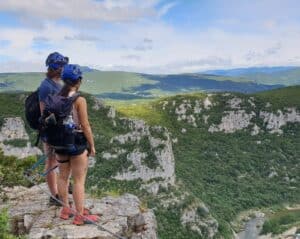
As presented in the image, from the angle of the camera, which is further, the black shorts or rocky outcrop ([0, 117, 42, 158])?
rocky outcrop ([0, 117, 42, 158])

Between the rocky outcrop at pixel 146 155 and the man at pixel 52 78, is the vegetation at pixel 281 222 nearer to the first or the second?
the rocky outcrop at pixel 146 155

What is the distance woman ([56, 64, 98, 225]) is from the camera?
13.0 metres

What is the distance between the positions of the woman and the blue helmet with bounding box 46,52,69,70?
5.27ft

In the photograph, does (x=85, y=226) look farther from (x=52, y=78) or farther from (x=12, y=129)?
(x=12, y=129)

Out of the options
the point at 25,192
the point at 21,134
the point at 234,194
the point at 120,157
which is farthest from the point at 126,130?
the point at 25,192

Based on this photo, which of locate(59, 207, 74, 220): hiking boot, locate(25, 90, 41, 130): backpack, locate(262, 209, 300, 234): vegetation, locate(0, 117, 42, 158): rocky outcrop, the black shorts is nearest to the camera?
the black shorts

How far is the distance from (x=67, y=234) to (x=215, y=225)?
134 metres

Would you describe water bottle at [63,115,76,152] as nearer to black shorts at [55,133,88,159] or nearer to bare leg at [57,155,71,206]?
black shorts at [55,133,88,159]

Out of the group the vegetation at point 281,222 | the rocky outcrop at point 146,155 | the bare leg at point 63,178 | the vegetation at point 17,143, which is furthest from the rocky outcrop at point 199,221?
the bare leg at point 63,178

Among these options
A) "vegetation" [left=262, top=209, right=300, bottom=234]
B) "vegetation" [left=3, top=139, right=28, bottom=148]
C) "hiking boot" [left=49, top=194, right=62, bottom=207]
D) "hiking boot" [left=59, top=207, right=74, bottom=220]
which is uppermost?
"hiking boot" [left=59, top=207, right=74, bottom=220]

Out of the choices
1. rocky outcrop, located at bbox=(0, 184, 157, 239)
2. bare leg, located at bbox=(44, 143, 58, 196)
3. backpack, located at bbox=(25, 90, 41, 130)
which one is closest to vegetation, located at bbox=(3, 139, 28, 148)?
rocky outcrop, located at bbox=(0, 184, 157, 239)

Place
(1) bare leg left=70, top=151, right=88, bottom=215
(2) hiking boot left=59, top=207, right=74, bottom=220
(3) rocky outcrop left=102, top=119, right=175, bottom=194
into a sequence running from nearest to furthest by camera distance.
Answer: (1) bare leg left=70, top=151, right=88, bottom=215 → (2) hiking boot left=59, top=207, right=74, bottom=220 → (3) rocky outcrop left=102, top=119, right=175, bottom=194

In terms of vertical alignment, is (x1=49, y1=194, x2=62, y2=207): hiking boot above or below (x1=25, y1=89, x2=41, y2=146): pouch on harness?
below

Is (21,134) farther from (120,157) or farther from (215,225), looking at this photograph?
(215,225)
